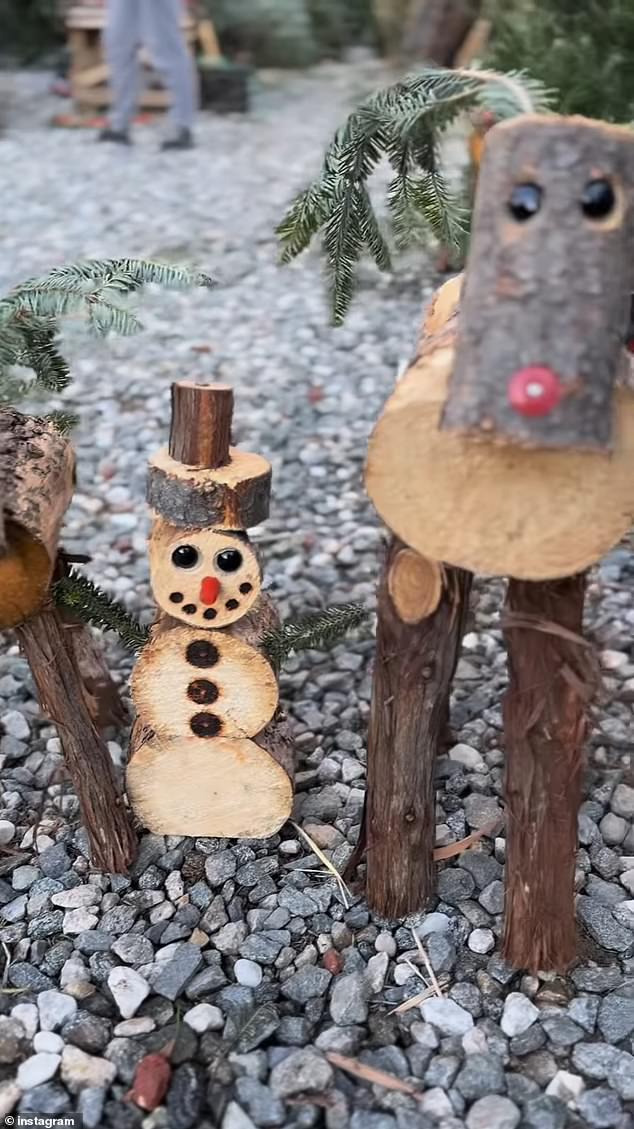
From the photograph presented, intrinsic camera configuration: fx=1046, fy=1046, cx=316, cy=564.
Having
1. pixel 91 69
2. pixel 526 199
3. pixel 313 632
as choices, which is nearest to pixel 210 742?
pixel 313 632

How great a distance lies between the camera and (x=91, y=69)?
7.02 meters

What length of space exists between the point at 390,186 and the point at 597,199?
61cm

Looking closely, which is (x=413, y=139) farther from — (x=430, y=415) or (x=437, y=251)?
(x=437, y=251)

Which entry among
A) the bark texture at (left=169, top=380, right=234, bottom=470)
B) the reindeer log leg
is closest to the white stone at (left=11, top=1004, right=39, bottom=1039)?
the reindeer log leg

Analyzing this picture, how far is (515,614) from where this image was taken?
134cm

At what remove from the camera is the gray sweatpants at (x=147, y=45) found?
5.69 metres

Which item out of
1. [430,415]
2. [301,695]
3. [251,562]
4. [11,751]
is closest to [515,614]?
[430,415]

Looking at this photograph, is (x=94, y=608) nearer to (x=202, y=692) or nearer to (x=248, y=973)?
(x=202, y=692)

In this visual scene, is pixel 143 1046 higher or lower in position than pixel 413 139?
lower

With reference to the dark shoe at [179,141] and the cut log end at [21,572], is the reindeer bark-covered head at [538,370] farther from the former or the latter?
the dark shoe at [179,141]

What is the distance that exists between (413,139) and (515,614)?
2.46 ft

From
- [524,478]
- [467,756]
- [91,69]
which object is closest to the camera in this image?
[524,478]

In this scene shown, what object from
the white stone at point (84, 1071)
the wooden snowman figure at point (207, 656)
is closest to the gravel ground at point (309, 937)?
the white stone at point (84, 1071)

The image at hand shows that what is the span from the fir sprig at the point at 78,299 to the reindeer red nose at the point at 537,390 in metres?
0.60
